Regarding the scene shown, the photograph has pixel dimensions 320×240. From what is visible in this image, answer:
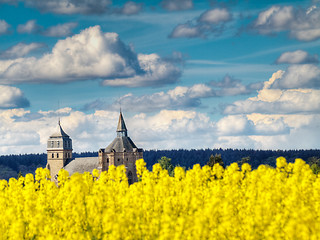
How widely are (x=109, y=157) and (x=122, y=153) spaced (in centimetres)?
305

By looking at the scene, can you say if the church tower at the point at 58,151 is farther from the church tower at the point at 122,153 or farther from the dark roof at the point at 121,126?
the dark roof at the point at 121,126

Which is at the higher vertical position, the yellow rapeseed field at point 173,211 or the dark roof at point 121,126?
the dark roof at point 121,126

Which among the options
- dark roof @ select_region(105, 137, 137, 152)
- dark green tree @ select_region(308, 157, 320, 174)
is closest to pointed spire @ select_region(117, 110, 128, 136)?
dark roof @ select_region(105, 137, 137, 152)

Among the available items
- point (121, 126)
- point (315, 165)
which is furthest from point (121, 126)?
point (315, 165)

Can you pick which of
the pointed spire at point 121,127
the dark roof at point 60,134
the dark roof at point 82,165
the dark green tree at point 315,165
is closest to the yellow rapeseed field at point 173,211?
the dark green tree at point 315,165

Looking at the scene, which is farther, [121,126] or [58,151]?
[58,151]

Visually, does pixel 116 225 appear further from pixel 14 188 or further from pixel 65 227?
pixel 14 188

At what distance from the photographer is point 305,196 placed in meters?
24.0

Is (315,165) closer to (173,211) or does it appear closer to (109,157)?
(109,157)

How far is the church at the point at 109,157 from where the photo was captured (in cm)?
11412

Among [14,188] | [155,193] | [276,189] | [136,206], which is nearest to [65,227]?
[136,206]

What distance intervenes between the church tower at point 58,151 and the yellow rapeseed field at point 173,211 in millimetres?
102901

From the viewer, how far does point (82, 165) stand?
12538 cm

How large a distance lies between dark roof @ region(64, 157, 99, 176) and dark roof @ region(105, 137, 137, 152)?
284 inches
